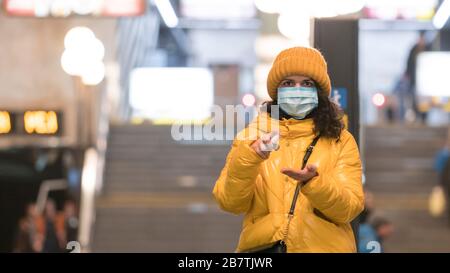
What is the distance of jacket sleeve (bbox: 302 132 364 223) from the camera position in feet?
11.1

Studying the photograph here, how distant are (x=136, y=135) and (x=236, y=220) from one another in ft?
11.7

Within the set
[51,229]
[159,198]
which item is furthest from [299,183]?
[159,198]

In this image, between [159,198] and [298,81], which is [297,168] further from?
[159,198]

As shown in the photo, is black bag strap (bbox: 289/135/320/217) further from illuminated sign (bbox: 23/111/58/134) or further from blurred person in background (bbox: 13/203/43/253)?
illuminated sign (bbox: 23/111/58/134)

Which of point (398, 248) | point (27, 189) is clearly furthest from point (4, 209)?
point (398, 248)

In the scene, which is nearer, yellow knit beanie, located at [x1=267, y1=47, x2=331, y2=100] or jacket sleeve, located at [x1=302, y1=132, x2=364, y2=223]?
jacket sleeve, located at [x1=302, y1=132, x2=364, y2=223]

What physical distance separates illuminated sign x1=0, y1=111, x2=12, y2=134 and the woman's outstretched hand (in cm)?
1289

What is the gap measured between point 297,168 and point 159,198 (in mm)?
11433

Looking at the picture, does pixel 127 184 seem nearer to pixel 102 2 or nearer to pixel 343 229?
pixel 102 2

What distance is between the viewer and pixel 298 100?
11.8 ft

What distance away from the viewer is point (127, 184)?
49.9 feet

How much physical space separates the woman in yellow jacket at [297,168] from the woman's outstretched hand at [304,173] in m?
0.13

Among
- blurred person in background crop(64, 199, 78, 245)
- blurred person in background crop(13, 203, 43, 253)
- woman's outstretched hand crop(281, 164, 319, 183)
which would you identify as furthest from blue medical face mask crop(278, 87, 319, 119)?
blurred person in background crop(64, 199, 78, 245)

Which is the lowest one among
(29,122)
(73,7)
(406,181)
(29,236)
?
(29,236)
